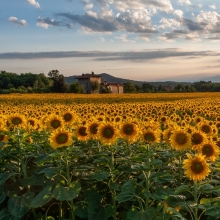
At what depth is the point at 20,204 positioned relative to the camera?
4867mm

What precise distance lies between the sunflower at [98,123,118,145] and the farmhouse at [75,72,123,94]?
8498 centimetres

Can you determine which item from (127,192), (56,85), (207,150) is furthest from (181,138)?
(56,85)

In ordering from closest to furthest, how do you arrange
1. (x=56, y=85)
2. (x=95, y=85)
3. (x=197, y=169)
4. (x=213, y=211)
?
(x=213, y=211), (x=197, y=169), (x=56, y=85), (x=95, y=85)

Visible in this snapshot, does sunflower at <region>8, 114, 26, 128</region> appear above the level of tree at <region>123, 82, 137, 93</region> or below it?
above

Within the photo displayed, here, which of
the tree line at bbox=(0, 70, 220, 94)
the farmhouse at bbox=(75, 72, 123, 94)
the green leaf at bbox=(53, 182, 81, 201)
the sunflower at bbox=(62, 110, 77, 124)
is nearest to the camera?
the green leaf at bbox=(53, 182, 81, 201)

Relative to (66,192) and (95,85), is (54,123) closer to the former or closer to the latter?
(66,192)

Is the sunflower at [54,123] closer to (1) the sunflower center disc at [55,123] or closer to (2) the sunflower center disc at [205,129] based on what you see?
(1) the sunflower center disc at [55,123]

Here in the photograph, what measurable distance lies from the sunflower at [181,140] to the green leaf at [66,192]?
51.1 inches

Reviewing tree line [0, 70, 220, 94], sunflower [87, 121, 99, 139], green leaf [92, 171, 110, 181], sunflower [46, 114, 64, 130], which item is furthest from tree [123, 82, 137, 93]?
green leaf [92, 171, 110, 181]

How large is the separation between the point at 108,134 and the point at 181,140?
0.91 meters

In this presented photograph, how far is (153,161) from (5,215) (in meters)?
1.96

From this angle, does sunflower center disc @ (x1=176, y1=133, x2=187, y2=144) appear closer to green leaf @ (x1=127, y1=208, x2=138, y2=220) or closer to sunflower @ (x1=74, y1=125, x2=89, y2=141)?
green leaf @ (x1=127, y1=208, x2=138, y2=220)

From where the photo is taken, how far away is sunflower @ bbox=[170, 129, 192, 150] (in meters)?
4.93

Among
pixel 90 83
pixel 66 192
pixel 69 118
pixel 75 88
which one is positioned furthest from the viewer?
pixel 90 83
